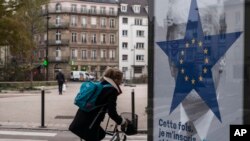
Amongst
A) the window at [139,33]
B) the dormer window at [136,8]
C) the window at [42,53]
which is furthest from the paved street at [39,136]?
the dormer window at [136,8]

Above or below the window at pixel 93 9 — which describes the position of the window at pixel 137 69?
below

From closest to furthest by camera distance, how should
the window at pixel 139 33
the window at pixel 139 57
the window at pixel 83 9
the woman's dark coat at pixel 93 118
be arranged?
the woman's dark coat at pixel 93 118 → the window at pixel 83 9 → the window at pixel 139 57 → the window at pixel 139 33

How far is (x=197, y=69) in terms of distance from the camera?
4.15 meters

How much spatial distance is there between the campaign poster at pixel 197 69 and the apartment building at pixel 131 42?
92.1 metres

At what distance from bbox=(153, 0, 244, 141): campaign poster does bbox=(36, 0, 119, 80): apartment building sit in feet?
286

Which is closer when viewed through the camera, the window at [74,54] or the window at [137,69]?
the window at [74,54]

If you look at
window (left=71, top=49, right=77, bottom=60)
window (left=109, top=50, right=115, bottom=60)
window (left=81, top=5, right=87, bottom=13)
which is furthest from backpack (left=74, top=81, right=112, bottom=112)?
window (left=109, top=50, right=115, bottom=60)

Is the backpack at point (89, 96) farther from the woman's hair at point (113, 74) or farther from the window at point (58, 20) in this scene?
the window at point (58, 20)

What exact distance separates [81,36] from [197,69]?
92.1 metres

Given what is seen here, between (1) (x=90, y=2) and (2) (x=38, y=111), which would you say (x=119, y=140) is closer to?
(2) (x=38, y=111)

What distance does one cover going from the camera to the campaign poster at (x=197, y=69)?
147 inches

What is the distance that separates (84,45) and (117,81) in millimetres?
90340

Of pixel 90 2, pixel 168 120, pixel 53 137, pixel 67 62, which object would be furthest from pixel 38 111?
pixel 90 2

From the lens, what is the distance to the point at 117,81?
5.69 metres
